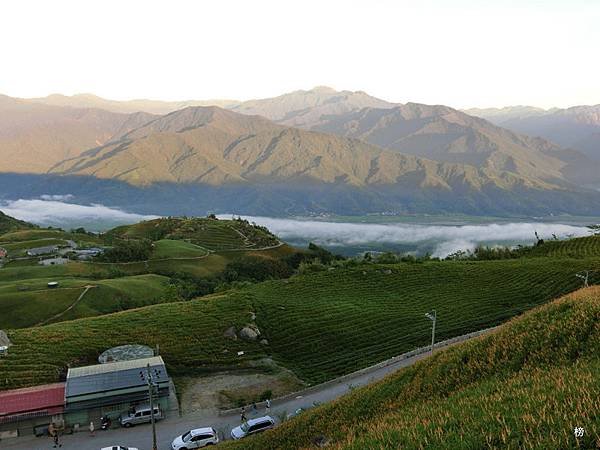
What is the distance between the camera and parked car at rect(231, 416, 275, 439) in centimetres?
3519

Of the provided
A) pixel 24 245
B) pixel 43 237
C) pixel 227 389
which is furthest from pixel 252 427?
pixel 43 237

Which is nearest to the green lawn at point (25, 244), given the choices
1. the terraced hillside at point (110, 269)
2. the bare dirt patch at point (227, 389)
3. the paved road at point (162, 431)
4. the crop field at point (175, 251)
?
the terraced hillside at point (110, 269)

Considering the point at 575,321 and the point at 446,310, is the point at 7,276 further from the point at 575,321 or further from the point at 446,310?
the point at 575,321

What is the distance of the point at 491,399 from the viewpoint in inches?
587

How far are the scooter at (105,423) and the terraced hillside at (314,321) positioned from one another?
8823 millimetres

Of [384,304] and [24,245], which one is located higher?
[384,304]

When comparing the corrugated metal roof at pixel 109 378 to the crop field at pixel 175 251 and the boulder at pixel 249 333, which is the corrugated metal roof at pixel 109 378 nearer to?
the boulder at pixel 249 333

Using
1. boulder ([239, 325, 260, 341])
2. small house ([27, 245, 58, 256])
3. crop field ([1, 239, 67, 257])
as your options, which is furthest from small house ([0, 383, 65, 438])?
crop field ([1, 239, 67, 257])

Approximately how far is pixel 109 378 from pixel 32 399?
6213 mm

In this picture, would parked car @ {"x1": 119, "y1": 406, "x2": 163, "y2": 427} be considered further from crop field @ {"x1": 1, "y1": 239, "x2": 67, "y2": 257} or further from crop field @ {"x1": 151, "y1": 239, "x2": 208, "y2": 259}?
crop field @ {"x1": 1, "y1": 239, "x2": 67, "y2": 257}

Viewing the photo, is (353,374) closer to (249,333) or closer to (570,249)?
(249,333)

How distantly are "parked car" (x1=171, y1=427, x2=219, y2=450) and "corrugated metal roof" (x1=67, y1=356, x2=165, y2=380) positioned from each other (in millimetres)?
11883

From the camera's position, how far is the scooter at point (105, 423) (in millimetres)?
39469

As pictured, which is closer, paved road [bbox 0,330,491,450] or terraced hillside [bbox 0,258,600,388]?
paved road [bbox 0,330,491,450]
